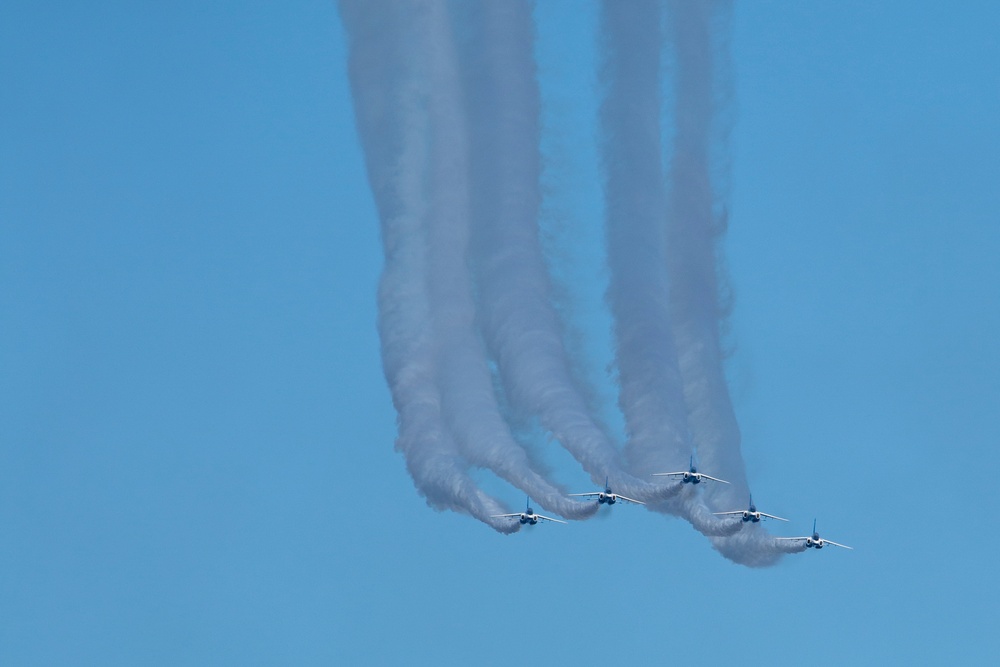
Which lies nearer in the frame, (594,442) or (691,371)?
(594,442)

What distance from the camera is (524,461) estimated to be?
179ft

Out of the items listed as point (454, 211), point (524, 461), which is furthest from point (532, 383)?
point (454, 211)

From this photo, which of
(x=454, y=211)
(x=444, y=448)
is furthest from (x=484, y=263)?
(x=444, y=448)

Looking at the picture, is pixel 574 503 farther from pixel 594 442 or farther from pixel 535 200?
pixel 535 200

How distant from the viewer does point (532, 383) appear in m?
54.7

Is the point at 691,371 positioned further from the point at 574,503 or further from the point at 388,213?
the point at 388,213

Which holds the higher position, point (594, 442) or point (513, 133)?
point (513, 133)

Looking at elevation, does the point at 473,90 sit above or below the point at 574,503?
above

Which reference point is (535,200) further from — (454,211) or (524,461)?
(524,461)

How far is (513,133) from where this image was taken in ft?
181

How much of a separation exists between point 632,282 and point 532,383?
409cm

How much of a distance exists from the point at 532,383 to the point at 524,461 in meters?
2.25

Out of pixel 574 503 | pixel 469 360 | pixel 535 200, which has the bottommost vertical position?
pixel 574 503

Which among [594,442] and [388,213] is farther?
[388,213]
